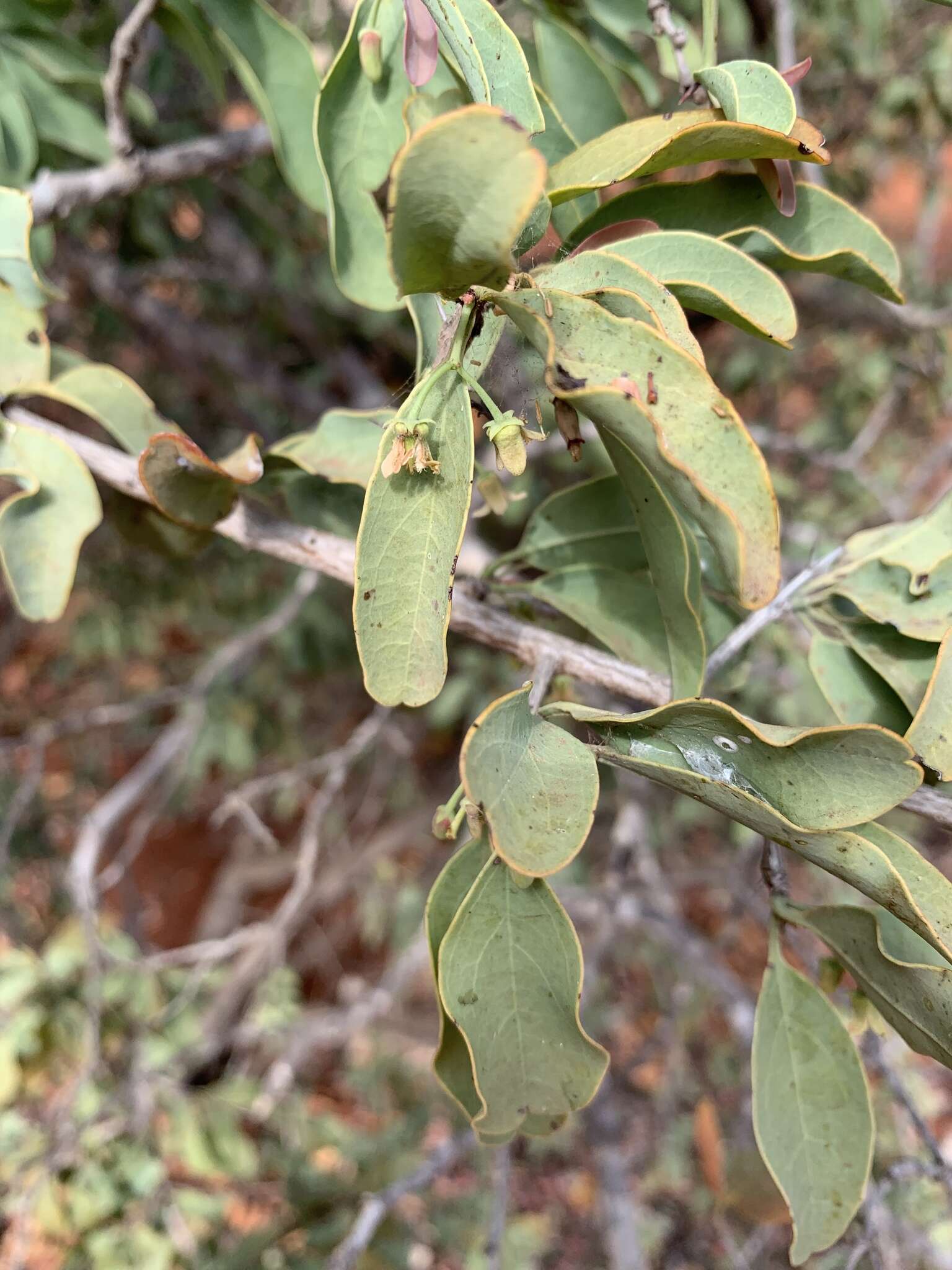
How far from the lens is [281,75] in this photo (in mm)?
848

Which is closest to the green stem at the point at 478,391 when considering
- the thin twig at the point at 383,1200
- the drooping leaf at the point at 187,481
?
the drooping leaf at the point at 187,481

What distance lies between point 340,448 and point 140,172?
586 millimetres

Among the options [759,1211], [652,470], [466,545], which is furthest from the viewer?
[466,545]

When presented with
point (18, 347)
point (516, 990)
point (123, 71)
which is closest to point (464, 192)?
point (516, 990)

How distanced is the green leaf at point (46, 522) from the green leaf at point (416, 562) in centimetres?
42

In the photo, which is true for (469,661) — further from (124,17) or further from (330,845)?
(124,17)

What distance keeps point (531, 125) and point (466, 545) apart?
0.72 m

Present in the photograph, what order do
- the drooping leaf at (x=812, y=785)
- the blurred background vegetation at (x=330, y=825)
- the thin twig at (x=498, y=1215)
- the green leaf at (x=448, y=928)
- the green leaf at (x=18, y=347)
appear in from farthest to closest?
the blurred background vegetation at (x=330, y=825) < the thin twig at (x=498, y=1215) < the green leaf at (x=18, y=347) < the green leaf at (x=448, y=928) < the drooping leaf at (x=812, y=785)

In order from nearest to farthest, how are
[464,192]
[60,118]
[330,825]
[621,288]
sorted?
A: [464,192], [621,288], [60,118], [330,825]

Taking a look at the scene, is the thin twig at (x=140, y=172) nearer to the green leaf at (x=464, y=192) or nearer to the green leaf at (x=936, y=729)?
the green leaf at (x=464, y=192)

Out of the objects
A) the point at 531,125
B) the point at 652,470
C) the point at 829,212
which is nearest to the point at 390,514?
the point at 652,470

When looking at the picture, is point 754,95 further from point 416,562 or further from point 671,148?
point 416,562

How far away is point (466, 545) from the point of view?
4.09 ft

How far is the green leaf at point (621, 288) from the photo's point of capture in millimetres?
504
